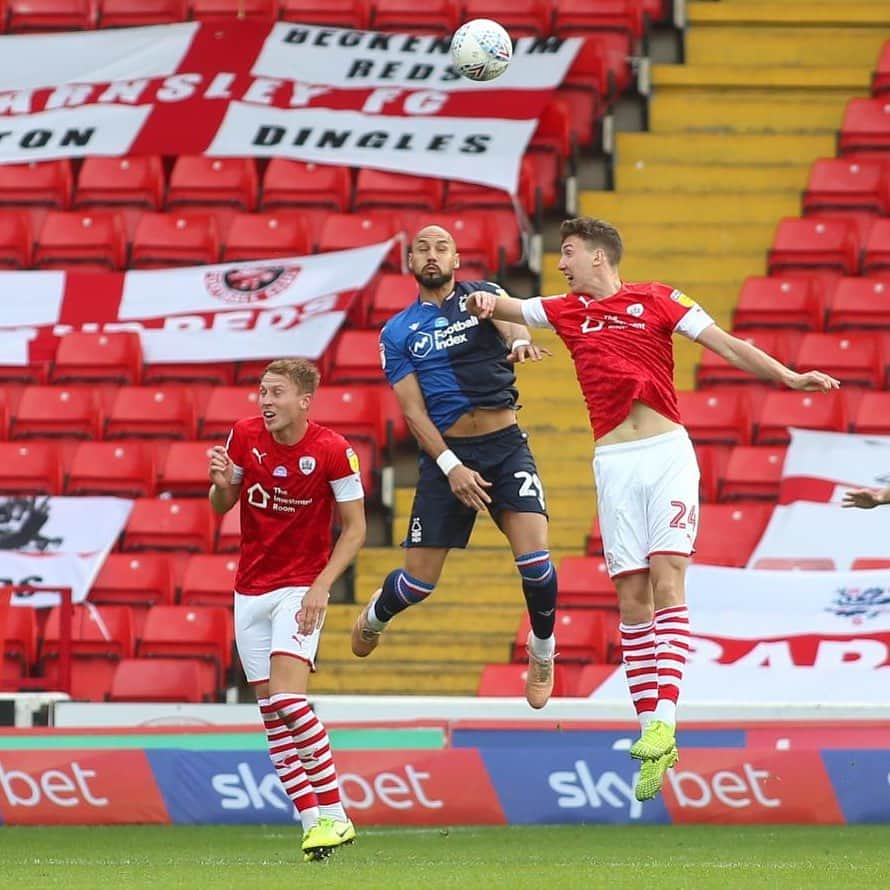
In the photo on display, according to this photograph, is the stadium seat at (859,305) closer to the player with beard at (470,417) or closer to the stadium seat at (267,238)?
the stadium seat at (267,238)

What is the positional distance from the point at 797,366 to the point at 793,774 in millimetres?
5318

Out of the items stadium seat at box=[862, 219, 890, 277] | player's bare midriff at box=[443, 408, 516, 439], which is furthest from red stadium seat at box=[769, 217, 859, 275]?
player's bare midriff at box=[443, 408, 516, 439]

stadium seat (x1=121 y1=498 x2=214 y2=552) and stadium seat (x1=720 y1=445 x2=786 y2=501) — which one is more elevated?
stadium seat (x1=720 y1=445 x2=786 y2=501)

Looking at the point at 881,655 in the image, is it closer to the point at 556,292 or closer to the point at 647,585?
the point at 647,585

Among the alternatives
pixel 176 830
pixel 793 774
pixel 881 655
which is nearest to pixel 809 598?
pixel 881 655

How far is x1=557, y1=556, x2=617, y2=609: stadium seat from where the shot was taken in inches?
596

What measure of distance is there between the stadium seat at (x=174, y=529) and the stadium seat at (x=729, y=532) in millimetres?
3651

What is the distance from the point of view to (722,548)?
15.3 m

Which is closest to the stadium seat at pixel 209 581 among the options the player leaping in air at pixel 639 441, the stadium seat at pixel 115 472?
the stadium seat at pixel 115 472

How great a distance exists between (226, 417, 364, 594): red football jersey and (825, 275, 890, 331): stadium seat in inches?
313

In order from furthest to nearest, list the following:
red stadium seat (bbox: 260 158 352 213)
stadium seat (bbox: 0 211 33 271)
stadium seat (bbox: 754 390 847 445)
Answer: red stadium seat (bbox: 260 158 352 213) → stadium seat (bbox: 0 211 33 271) → stadium seat (bbox: 754 390 847 445)

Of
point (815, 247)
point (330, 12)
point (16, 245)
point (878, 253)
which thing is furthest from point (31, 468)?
point (878, 253)

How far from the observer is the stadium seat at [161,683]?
1502 cm

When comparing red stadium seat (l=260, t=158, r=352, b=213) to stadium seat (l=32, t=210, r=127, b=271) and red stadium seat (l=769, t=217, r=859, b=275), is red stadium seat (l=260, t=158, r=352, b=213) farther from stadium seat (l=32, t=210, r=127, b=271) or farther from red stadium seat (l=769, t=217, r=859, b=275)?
red stadium seat (l=769, t=217, r=859, b=275)
